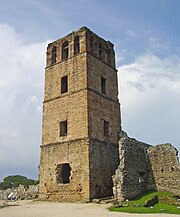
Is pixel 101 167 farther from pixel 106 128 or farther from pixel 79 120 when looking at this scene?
pixel 79 120

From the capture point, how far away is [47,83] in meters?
21.6

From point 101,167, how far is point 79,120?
3.28 m

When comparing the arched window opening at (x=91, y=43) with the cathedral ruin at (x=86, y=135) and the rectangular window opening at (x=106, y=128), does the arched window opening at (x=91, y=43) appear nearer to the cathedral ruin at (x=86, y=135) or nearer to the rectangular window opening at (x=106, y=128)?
the cathedral ruin at (x=86, y=135)

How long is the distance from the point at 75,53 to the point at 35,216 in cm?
1330

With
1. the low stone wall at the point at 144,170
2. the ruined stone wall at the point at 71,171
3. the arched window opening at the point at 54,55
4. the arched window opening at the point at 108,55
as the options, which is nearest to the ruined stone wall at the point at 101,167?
the ruined stone wall at the point at 71,171

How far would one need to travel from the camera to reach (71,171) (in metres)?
17.7

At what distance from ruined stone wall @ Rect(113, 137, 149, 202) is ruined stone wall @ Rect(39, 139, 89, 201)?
199 centimetres

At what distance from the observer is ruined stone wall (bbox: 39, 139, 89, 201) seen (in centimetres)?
1702

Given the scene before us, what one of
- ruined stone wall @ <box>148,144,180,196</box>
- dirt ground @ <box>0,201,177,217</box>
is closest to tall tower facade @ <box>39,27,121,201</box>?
ruined stone wall @ <box>148,144,180,196</box>

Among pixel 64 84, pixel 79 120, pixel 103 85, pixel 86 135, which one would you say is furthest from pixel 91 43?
pixel 86 135

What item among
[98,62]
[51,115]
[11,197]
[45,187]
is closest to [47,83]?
[51,115]

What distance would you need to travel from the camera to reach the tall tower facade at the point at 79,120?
17453 mm

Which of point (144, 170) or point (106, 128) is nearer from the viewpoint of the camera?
point (144, 170)

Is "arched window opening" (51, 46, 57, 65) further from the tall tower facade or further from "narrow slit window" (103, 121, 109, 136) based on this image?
"narrow slit window" (103, 121, 109, 136)
